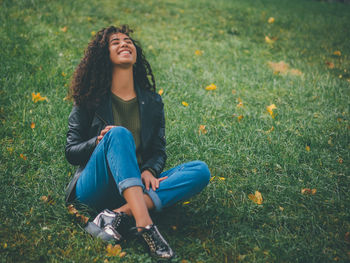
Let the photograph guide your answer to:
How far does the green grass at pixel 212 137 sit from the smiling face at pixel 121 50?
1.04 metres

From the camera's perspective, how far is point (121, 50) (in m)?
2.21

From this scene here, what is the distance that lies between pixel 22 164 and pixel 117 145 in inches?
48.5

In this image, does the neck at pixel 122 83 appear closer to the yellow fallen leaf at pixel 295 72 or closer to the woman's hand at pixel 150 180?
the woman's hand at pixel 150 180

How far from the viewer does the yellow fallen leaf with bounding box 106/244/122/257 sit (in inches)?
71.6

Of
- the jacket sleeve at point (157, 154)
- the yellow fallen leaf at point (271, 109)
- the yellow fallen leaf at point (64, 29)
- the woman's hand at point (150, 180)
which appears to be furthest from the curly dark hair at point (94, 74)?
the yellow fallen leaf at point (64, 29)

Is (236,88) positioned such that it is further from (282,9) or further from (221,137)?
(282,9)

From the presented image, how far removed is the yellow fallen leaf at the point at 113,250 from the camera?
71.6 inches

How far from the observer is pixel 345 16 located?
8.34 meters

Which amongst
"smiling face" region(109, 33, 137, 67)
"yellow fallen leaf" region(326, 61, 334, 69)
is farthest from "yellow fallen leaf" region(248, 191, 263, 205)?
"yellow fallen leaf" region(326, 61, 334, 69)

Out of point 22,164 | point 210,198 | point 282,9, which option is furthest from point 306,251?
point 282,9

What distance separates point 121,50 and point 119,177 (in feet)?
3.15

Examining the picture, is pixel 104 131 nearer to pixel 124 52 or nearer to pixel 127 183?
pixel 127 183

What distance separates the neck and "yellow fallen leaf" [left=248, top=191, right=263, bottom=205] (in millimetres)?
1226

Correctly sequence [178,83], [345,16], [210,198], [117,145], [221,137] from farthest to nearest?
[345,16] → [178,83] → [221,137] → [210,198] → [117,145]
